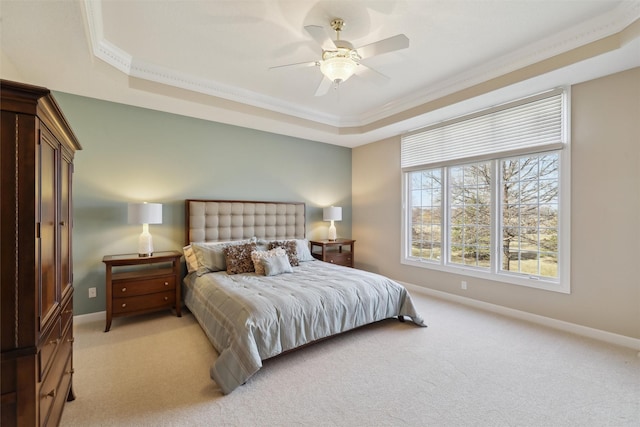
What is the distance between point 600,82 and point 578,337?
2.65m

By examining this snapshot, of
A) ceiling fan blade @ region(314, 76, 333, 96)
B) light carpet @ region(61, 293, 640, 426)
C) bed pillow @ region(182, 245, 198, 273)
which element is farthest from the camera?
bed pillow @ region(182, 245, 198, 273)

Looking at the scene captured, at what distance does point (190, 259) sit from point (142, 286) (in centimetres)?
61

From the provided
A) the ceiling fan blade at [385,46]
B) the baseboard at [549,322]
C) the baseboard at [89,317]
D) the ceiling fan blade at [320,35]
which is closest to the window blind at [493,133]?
the baseboard at [549,322]

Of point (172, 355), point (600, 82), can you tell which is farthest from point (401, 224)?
point (172, 355)

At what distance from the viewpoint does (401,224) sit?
4855mm

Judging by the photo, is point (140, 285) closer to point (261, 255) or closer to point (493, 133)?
point (261, 255)

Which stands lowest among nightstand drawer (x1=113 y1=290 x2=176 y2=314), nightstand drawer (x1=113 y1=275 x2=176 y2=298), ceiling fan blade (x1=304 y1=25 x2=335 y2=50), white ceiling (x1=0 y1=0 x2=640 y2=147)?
nightstand drawer (x1=113 y1=290 x2=176 y2=314)

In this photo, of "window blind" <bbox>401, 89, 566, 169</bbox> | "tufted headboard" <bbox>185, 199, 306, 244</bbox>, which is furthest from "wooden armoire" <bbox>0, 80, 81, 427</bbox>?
"window blind" <bbox>401, 89, 566, 169</bbox>

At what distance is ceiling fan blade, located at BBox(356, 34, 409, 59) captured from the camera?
81.4 inches

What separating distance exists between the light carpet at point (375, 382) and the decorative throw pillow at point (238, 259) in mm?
815

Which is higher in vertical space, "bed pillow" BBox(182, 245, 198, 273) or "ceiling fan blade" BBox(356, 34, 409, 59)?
"ceiling fan blade" BBox(356, 34, 409, 59)

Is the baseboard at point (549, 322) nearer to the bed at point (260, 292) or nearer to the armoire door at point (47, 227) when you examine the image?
the bed at point (260, 292)

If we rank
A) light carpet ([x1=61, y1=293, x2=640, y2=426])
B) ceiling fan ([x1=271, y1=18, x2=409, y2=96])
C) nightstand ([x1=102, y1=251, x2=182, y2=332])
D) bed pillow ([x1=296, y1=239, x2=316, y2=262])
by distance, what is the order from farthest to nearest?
bed pillow ([x1=296, y1=239, x2=316, y2=262]) → nightstand ([x1=102, y1=251, x2=182, y2=332]) → ceiling fan ([x1=271, y1=18, x2=409, y2=96]) → light carpet ([x1=61, y1=293, x2=640, y2=426])

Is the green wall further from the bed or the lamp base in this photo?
the lamp base
